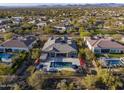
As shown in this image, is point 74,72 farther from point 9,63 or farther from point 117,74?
point 9,63

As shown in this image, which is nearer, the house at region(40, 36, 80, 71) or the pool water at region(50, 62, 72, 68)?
the pool water at region(50, 62, 72, 68)

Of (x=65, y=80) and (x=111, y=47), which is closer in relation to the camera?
Result: (x=65, y=80)

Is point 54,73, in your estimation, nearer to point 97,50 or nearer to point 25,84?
point 25,84

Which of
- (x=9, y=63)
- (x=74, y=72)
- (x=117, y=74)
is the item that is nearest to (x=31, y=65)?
(x=9, y=63)

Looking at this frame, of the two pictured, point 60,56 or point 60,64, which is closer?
point 60,64

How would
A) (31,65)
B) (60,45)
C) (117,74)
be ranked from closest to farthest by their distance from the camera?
(117,74)
(31,65)
(60,45)

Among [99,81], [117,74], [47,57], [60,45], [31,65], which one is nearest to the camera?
[99,81]

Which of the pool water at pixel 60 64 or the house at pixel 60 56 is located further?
the house at pixel 60 56
